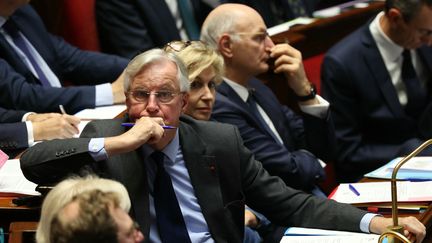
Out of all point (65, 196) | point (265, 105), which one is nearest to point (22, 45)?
point (265, 105)

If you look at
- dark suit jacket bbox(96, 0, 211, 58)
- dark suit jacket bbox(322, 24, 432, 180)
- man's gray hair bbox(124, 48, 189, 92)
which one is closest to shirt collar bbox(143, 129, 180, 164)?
man's gray hair bbox(124, 48, 189, 92)

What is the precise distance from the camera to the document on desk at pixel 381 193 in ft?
7.25

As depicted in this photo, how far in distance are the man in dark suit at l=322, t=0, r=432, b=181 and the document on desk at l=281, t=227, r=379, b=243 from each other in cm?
111

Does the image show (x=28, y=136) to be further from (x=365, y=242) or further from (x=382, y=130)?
(x=382, y=130)

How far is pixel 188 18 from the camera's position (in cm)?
349

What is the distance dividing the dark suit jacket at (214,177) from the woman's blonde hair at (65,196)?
0.33 meters

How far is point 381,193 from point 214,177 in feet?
1.58

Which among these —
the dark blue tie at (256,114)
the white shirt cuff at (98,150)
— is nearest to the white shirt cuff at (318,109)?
the dark blue tie at (256,114)

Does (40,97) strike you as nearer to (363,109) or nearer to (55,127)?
(55,127)

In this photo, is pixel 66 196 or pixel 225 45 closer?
pixel 66 196

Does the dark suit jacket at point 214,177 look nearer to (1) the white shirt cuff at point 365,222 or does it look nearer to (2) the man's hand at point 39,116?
(1) the white shirt cuff at point 365,222

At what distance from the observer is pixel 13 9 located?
2.73 m

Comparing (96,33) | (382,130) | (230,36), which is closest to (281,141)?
(230,36)

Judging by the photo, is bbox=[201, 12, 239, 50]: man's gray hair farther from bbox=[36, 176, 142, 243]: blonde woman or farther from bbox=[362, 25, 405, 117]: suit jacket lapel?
bbox=[36, 176, 142, 243]: blonde woman
